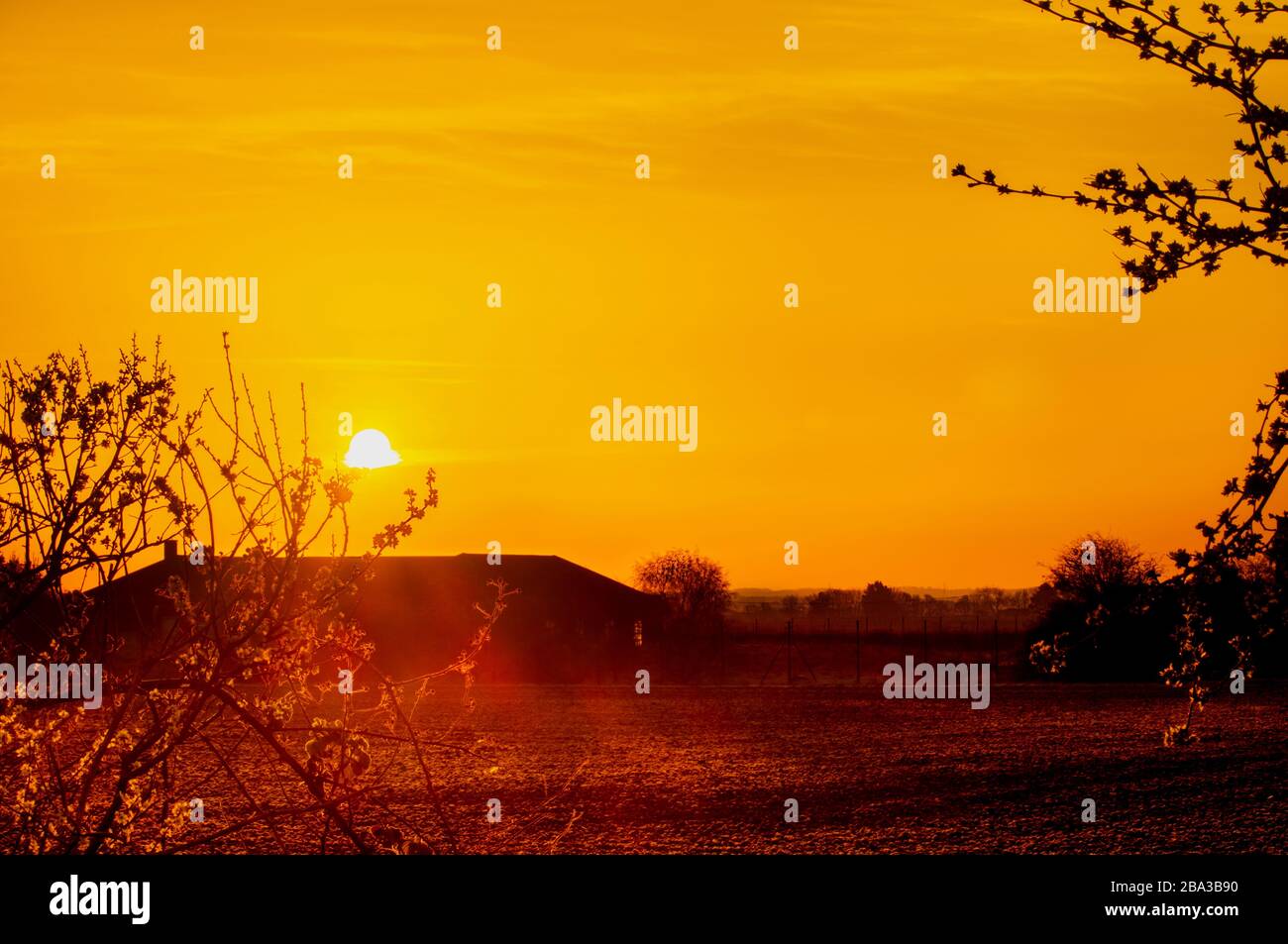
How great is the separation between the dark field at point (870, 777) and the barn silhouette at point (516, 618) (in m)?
11.8

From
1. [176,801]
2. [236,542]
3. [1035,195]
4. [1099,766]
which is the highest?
[1035,195]

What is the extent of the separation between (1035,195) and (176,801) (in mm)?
3585

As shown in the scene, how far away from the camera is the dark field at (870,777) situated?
1508cm

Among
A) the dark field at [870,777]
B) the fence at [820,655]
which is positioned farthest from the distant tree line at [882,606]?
the dark field at [870,777]

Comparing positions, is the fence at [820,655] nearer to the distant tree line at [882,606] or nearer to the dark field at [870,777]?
the dark field at [870,777]

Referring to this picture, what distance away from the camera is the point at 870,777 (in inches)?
797

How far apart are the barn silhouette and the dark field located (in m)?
11.8

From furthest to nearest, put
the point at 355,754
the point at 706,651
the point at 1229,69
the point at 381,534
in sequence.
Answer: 1. the point at 706,651
2. the point at 381,534
3. the point at 355,754
4. the point at 1229,69

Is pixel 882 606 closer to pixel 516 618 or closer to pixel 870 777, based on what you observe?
pixel 516 618

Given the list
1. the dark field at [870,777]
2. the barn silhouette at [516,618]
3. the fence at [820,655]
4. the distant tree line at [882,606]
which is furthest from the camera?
the distant tree line at [882,606]

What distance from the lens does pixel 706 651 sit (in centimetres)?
4784

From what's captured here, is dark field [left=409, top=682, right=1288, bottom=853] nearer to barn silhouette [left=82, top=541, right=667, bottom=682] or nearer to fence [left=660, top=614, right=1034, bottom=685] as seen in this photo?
fence [left=660, top=614, right=1034, bottom=685]
